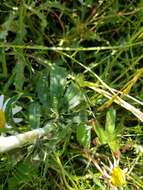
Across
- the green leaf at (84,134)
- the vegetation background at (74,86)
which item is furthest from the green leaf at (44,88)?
the green leaf at (84,134)

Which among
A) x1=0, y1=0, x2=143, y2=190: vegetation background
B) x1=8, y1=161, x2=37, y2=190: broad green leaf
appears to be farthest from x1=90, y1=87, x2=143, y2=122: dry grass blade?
x1=8, y1=161, x2=37, y2=190: broad green leaf

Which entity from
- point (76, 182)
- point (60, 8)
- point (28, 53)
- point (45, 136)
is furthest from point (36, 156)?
point (60, 8)

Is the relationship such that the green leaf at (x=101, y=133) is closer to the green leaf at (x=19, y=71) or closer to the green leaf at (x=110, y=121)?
the green leaf at (x=110, y=121)

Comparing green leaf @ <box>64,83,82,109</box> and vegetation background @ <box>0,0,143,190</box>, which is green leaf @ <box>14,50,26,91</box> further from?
green leaf @ <box>64,83,82,109</box>

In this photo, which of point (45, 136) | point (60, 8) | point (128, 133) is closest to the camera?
point (45, 136)

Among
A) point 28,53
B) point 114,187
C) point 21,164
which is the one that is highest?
point 28,53

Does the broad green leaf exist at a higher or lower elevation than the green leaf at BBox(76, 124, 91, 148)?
lower

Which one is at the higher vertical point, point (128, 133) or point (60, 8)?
point (60, 8)

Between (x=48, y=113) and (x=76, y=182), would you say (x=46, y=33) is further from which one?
(x=76, y=182)
